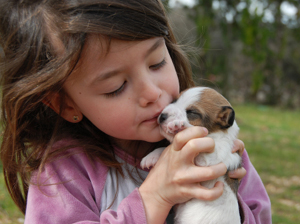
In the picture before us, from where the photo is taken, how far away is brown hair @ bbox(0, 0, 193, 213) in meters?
1.60

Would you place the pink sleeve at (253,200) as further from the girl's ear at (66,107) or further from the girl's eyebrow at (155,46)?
the girl's ear at (66,107)

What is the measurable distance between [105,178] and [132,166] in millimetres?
193

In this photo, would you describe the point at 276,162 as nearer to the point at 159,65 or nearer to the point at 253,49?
the point at 159,65

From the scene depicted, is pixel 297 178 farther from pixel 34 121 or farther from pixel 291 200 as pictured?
pixel 34 121

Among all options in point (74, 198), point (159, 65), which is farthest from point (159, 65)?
point (74, 198)

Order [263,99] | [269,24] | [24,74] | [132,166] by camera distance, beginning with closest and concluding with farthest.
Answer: [24,74] → [132,166] → [269,24] → [263,99]

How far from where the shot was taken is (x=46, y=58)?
1.74 m

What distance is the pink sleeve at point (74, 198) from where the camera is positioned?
1.67 meters

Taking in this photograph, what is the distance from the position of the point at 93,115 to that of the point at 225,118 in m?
0.78

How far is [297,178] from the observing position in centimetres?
536

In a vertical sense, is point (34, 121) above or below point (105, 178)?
above

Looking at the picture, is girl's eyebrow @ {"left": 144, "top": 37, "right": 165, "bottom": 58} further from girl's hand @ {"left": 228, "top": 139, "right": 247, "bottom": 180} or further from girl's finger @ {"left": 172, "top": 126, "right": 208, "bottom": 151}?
girl's hand @ {"left": 228, "top": 139, "right": 247, "bottom": 180}

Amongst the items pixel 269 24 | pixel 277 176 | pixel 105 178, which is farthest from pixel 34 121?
pixel 269 24

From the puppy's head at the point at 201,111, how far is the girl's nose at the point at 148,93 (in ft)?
0.41
